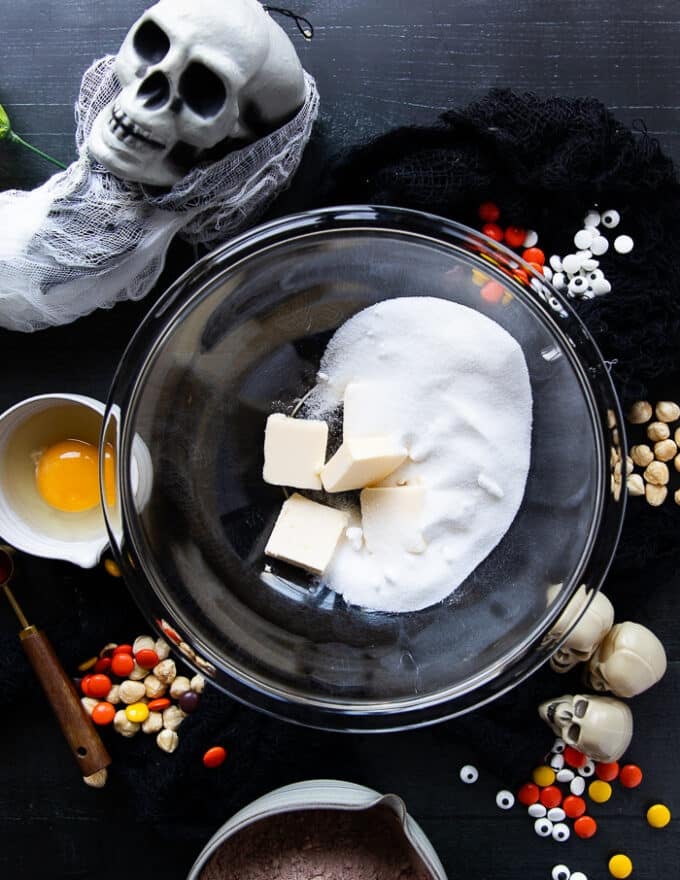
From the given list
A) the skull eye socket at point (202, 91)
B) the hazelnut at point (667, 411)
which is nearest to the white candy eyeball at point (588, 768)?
the hazelnut at point (667, 411)

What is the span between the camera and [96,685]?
3.75ft

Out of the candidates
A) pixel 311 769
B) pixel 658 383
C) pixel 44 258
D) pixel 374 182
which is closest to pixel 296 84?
pixel 374 182

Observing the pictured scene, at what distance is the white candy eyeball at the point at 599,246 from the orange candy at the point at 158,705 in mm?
842

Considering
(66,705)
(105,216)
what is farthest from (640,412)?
(66,705)

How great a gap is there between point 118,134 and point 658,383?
0.78m

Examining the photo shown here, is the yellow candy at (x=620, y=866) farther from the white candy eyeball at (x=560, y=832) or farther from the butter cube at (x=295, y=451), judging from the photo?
the butter cube at (x=295, y=451)

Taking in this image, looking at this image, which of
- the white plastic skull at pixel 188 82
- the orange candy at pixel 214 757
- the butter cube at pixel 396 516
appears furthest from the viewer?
the orange candy at pixel 214 757

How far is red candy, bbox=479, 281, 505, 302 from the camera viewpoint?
3.30ft

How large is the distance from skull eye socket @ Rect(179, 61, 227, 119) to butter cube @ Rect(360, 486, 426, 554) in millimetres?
477

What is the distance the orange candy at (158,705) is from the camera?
3.78 ft

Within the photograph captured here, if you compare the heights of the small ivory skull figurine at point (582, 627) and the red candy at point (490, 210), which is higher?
the red candy at point (490, 210)

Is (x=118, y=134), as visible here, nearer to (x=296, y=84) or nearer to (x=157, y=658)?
(x=296, y=84)

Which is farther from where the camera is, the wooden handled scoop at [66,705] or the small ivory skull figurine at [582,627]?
the wooden handled scoop at [66,705]

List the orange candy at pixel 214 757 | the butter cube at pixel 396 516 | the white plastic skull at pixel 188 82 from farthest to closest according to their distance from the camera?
the orange candy at pixel 214 757 < the butter cube at pixel 396 516 < the white plastic skull at pixel 188 82
